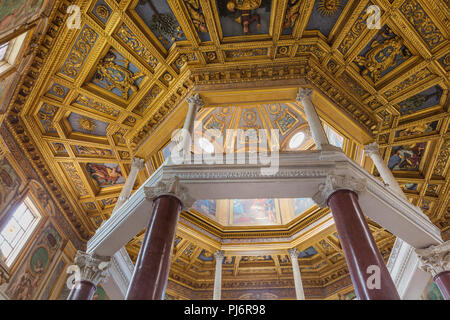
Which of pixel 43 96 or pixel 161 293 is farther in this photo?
pixel 43 96

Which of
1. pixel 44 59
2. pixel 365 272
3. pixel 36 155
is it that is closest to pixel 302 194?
pixel 365 272

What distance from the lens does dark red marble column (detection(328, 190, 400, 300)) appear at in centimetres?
402

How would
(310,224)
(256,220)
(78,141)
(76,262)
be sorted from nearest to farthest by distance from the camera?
(76,262) < (78,141) < (310,224) < (256,220)

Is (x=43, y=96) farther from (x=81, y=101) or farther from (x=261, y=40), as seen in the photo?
(x=261, y=40)

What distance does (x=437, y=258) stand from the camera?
6.32 meters

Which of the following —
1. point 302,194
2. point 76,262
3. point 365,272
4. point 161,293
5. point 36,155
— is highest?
point 36,155

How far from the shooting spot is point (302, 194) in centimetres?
605

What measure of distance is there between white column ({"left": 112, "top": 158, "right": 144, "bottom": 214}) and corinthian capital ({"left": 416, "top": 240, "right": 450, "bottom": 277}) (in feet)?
24.3

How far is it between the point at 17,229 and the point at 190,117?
6756mm

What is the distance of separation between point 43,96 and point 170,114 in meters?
3.87

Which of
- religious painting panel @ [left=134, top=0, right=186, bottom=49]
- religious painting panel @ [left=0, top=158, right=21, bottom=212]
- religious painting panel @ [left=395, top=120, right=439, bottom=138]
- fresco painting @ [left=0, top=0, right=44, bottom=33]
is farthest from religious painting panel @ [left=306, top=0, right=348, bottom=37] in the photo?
religious painting panel @ [left=0, top=158, right=21, bottom=212]


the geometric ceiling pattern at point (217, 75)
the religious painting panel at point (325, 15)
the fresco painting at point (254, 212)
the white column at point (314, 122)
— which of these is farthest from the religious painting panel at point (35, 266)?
the religious painting panel at point (325, 15)

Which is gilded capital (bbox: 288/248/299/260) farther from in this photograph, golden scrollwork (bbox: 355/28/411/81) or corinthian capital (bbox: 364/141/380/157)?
golden scrollwork (bbox: 355/28/411/81)
